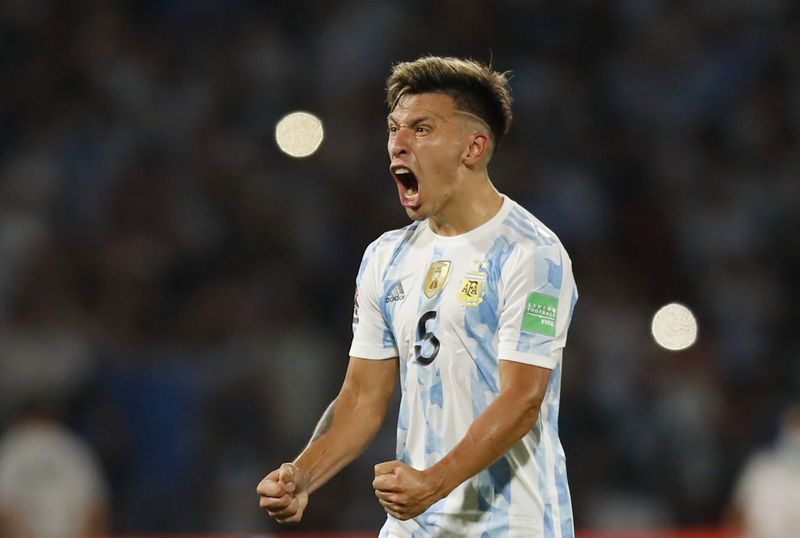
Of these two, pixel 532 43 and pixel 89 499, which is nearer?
pixel 89 499

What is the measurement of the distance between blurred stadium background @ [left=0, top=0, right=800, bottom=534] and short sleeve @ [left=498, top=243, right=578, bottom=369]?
4204mm

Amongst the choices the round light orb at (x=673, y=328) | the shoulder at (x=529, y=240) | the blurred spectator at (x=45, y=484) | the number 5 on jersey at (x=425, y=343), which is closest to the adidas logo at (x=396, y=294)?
the number 5 on jersey at (x=425, y=343)

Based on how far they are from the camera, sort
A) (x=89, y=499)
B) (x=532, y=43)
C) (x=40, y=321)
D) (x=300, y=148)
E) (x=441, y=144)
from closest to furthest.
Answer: (x=441, y=144)
(x=89, y=499)
(x=40, y=321)
(x=300, y=148)
(x=532, y=43)

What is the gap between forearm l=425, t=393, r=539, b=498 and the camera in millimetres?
3232

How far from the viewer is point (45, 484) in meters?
7.14

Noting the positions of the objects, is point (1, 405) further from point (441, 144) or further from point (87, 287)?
point (441, 144)

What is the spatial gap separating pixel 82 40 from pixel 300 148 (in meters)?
1.67

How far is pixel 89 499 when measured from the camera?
7.16m

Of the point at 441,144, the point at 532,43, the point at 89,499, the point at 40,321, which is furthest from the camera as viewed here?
the point at 532,43

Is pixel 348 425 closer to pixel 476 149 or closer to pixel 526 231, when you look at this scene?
pixel 526 231

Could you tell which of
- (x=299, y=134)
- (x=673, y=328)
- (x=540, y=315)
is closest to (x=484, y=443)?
(x=540, y=315)

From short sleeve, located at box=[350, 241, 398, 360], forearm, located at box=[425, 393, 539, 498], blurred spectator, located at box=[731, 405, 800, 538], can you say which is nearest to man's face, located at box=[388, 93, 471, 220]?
short sleeve, located at box=[350, 241, 398, 360]

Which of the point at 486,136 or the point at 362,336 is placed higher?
the point at 486,136

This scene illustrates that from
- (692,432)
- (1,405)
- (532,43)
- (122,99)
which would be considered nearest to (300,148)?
(122,99)
